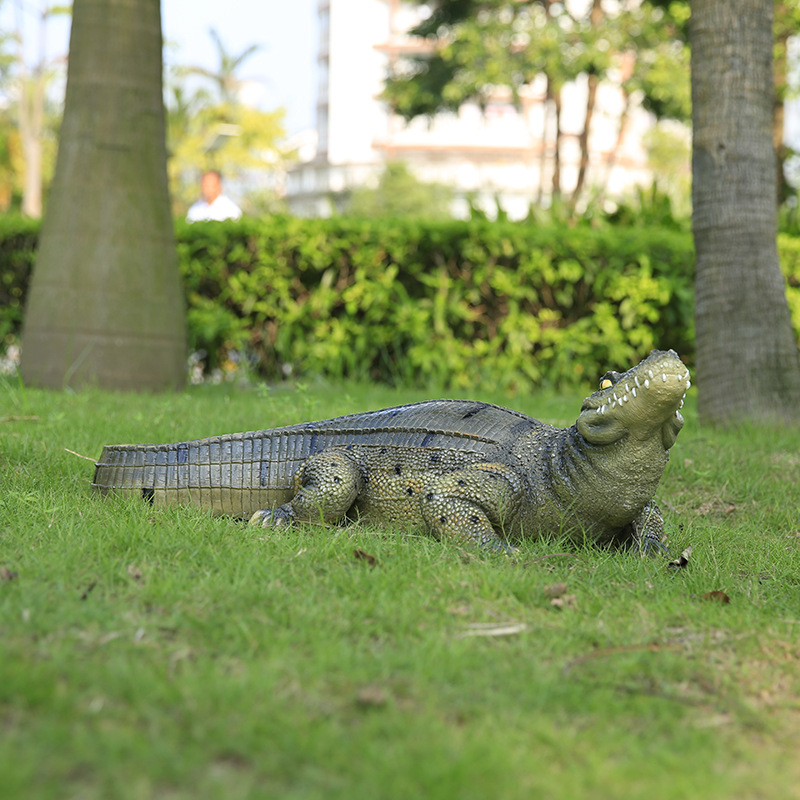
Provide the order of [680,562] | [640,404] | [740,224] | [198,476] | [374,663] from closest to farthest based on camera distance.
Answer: [374,663] → [640,404] → [680,562] → [198,476] → [740,224]

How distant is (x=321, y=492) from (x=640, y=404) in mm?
1379

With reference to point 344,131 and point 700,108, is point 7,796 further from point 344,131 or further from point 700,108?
point 344,131

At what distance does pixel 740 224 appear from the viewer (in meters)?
6.25

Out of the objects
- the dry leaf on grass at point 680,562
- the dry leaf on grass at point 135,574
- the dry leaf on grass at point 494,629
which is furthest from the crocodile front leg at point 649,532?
the dry leaf on grass at point 135,574

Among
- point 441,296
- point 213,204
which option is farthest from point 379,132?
point 441,296

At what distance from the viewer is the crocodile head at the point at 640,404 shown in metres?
3.20

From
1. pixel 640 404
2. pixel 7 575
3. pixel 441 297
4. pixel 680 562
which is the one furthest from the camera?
pixel 441 297

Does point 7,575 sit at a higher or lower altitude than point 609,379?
lower

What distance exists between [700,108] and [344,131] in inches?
2817

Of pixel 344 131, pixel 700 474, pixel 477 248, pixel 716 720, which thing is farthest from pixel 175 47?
pixel 344 131

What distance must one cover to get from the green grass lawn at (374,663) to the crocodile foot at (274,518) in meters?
0.11

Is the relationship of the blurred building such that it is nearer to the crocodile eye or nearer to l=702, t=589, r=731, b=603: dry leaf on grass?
the crocodile eye

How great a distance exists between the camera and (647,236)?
27.1ft

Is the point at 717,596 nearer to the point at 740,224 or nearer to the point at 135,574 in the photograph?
the point at 135,574
